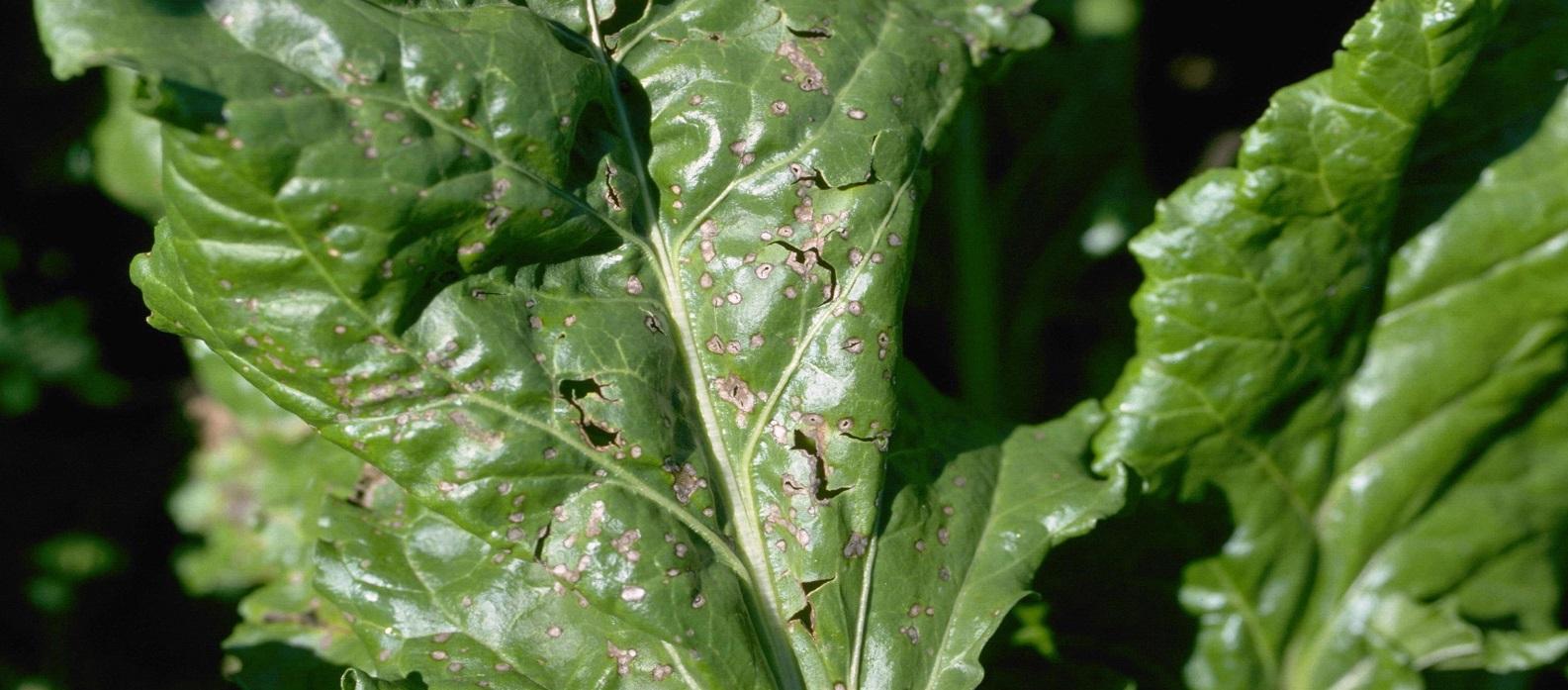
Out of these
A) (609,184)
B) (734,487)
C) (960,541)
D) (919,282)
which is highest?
(609,184)

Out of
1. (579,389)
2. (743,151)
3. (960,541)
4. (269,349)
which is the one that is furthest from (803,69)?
(269,349)

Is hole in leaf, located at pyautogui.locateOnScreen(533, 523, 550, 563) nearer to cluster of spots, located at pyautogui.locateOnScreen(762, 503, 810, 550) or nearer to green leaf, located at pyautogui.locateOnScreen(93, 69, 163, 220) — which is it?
cluster of spots, located at pyautogui.locateOnScreen(762, 503, 810, 550)

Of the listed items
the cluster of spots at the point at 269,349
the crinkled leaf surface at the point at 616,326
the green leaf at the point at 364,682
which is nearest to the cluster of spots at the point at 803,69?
the crinkled leaf surface at the point at 616,326

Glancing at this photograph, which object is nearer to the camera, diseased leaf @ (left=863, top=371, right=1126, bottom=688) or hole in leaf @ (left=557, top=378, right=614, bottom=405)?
hole in leaf @ (left=557, top=378, right=614, bottom=405)

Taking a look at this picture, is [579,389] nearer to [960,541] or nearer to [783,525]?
[783,525]

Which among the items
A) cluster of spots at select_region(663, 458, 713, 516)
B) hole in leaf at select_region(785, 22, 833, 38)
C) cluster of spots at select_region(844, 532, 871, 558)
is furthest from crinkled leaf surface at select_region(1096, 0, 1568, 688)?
cluster of spots at select_region(663, 458, 713, 516)

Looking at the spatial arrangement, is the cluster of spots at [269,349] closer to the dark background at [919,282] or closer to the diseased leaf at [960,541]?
the diseased leaf at [960,541]

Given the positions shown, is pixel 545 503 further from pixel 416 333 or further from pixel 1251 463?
pixel 1251 463
